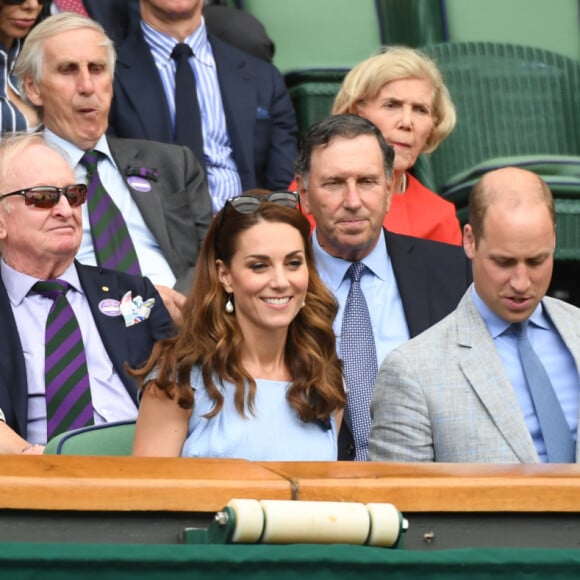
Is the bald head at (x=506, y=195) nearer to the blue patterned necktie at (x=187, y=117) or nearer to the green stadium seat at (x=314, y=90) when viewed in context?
the blue patterned necktie at (x=187, y=117)

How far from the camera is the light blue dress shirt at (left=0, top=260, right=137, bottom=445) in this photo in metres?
3.69

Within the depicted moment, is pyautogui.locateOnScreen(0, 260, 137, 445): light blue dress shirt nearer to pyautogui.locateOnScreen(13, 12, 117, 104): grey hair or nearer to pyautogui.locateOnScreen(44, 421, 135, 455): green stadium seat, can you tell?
pyautogui.locateOnScreen(44, 421, 135, 455): green stadium seat

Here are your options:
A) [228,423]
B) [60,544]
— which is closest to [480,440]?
[228,423]

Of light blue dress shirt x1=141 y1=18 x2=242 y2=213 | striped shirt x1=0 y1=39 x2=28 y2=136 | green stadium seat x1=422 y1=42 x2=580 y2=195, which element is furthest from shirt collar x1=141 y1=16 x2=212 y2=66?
green stadium seat x1=422 y1=42 x2=580 y2=195

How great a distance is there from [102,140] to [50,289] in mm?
923

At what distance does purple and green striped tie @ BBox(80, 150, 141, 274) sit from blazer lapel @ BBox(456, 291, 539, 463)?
1.31m

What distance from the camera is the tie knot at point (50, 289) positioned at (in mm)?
3818

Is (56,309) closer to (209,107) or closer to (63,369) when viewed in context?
(63,369)

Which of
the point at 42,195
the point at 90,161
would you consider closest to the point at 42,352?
the point at 42,195

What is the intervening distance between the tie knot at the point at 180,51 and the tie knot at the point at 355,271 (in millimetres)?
1435

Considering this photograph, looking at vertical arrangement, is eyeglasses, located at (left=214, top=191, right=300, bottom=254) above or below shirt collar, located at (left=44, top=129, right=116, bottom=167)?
below

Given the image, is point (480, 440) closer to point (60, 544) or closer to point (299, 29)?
point (60, 544)

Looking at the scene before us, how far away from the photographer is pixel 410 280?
3.97 m

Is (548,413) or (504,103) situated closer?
(548,413)
